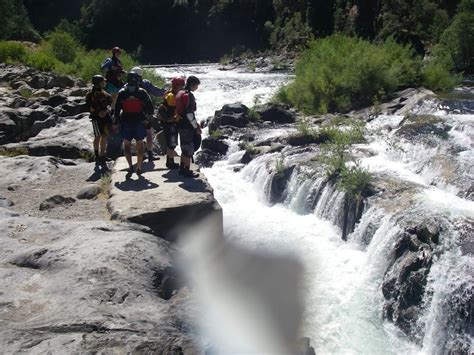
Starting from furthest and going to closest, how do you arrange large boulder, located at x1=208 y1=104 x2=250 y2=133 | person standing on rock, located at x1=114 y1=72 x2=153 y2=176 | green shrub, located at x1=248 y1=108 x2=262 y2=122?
green shrub, located at x1=248 y1=108 x2=262 y2=122, large boulder, located at x1=208 y1=104 x2=250 y2=133, person standing on rock, located at x1=114 y1=72 x2=153 y2=176

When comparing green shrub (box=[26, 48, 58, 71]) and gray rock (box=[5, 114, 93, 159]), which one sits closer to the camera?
gray rock (box=[5, 114, 93, 159])

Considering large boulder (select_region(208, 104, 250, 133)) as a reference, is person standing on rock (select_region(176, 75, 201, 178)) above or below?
above

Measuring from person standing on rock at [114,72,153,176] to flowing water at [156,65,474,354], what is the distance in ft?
9.90

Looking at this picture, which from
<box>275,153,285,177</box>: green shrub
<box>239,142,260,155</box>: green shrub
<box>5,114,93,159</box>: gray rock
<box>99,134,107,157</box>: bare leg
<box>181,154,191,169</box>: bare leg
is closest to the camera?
<box>181,154,191,169</box>: bare leg

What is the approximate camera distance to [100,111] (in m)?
9.29

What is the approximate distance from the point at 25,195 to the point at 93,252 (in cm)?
399

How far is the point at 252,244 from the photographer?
9.53 m

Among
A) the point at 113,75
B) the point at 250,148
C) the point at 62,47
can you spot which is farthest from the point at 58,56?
the point at 113,75

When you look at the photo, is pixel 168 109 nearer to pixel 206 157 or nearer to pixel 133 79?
pixel 133 79

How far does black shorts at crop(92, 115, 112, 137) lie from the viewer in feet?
30.9

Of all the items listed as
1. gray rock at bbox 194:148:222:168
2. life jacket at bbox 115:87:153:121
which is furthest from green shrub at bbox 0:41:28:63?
life jacket at bbox 115:87:153:121

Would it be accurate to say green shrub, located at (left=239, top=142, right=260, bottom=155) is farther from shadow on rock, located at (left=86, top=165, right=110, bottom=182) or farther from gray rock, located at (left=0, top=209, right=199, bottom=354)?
gray rock, located at (left=0, top=209, right=199, bottom=354)

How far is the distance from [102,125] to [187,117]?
8.20 feet

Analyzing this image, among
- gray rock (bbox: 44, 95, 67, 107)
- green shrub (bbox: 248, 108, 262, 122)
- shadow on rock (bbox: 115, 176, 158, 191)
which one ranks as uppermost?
shadow on rock (bbox: 115, 176, 158, 191)
